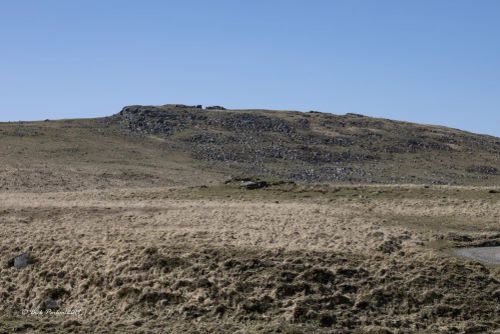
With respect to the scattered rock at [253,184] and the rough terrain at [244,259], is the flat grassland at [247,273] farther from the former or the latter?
the scattered rock at [253,184]

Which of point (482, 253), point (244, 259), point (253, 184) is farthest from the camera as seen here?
point (253, 184)

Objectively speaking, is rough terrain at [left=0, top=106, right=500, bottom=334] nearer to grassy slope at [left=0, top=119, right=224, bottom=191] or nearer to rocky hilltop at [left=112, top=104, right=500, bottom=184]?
grassy slope at [left=0, top=119, right=224, bottom=191]

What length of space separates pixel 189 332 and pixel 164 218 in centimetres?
1650

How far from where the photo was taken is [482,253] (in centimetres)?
2916

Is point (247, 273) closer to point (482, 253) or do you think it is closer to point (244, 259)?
point (244, 259)

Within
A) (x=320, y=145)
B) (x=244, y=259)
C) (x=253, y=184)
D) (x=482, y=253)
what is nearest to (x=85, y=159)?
(x=253, y=184)

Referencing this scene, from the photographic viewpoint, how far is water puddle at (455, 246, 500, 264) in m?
27.8

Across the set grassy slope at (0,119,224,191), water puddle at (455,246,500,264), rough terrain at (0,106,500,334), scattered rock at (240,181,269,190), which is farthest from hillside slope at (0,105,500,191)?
water puddle at (455,246,500,264)

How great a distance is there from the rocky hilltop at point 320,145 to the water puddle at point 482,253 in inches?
1578

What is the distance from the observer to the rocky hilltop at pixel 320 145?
79.2 metres

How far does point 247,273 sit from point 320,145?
236 feet

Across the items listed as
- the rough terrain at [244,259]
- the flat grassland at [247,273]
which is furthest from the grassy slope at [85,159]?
the flat grassland at [247,273]

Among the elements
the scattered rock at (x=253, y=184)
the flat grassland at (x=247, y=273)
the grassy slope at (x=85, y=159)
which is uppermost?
the grassy slope at (x=85, y=159)

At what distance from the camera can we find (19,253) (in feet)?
93.8
